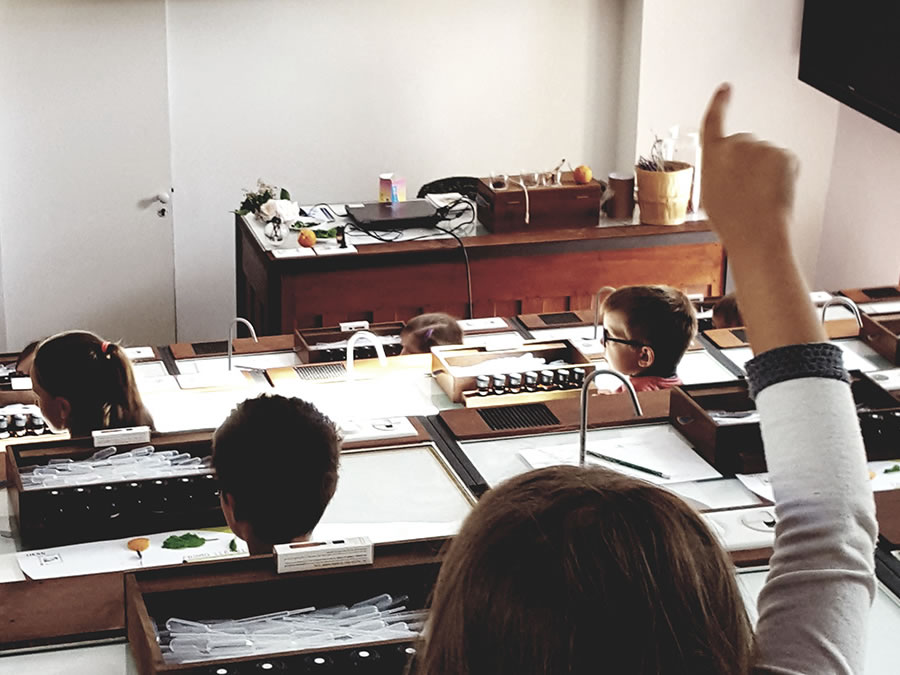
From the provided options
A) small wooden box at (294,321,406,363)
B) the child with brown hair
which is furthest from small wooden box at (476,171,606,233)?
the child with brown hair

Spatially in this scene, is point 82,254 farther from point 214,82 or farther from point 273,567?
point 273,567

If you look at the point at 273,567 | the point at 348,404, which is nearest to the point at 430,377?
the point at 348,404

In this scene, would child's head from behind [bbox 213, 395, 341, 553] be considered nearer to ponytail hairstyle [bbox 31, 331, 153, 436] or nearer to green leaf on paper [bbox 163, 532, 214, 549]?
green leaf on paper [bbox 163, 532, 214, 549]

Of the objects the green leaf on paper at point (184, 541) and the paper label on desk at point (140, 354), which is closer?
the green leaf on paper at point (184, 541)

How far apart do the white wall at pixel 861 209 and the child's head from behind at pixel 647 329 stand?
285 centimetres

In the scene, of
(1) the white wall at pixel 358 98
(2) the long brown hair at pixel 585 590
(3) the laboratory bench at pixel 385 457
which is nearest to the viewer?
(2) the long brown hair at pixel 585 590

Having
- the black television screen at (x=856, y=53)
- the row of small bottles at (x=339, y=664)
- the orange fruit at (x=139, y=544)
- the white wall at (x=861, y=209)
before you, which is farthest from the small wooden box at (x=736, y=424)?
the white wall at (x=861, y=209)

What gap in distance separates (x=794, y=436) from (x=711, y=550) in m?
0.15

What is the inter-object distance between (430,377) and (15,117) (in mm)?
2884

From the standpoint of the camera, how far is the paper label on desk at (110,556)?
2617 mm

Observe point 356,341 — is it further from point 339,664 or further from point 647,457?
point 339,664

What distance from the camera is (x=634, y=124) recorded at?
6.36m

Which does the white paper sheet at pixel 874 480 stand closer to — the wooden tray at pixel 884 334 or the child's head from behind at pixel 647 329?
the child's head from behind at pixel 647 329

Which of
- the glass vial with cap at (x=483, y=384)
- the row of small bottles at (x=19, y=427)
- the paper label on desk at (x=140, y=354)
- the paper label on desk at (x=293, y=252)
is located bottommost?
the row of small bottles at (x=19, y=427)
